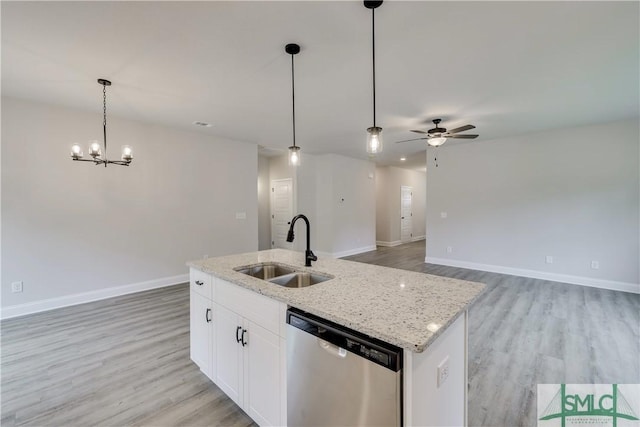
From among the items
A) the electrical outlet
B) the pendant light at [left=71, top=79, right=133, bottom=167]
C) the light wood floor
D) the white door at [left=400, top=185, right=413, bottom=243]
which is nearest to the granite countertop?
the electrical outlet

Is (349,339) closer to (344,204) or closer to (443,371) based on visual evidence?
(443,371)

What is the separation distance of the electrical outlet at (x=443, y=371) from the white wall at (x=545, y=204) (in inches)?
200

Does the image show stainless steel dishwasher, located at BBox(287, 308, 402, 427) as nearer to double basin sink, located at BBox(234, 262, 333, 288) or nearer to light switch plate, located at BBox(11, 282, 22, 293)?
double basin sink, located at BBox(234, 262, 333, 288)

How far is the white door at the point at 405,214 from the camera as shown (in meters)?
9.31

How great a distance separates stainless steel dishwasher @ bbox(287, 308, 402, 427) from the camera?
3.49ft

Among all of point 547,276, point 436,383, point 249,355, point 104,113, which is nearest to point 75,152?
point 104,113

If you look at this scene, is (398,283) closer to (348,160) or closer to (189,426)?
(189,426)

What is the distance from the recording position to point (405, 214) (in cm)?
950

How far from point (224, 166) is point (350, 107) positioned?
286 cm

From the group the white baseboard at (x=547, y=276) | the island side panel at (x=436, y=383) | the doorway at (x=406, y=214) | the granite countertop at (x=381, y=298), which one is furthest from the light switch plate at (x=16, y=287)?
the doorway at (x=406, y=214)

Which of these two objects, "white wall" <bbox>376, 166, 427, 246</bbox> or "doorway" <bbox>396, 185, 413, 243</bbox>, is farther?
"doorway" <bbox>396, 185, 413, 243</bbox>

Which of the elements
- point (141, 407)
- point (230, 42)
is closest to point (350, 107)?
point (230, 42)

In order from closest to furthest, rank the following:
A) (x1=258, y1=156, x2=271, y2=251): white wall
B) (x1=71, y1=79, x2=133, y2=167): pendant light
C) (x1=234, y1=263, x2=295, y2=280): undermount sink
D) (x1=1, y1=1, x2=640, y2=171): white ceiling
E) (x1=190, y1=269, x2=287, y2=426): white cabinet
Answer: (x1=190, y1=269, x2=287, y2=426): white cabinet → (x1=1, y1=1, x2=640, y2=171): white ceiling → (x1=234, y1=263, x2=295, y2=280): undermount sink → (x1=71, y1=79, x2=133, y2=167): pendant light → (x1=258, y1=156, x2=271, y2=251): white wall

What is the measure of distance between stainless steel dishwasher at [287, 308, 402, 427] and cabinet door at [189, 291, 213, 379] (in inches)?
35.6
